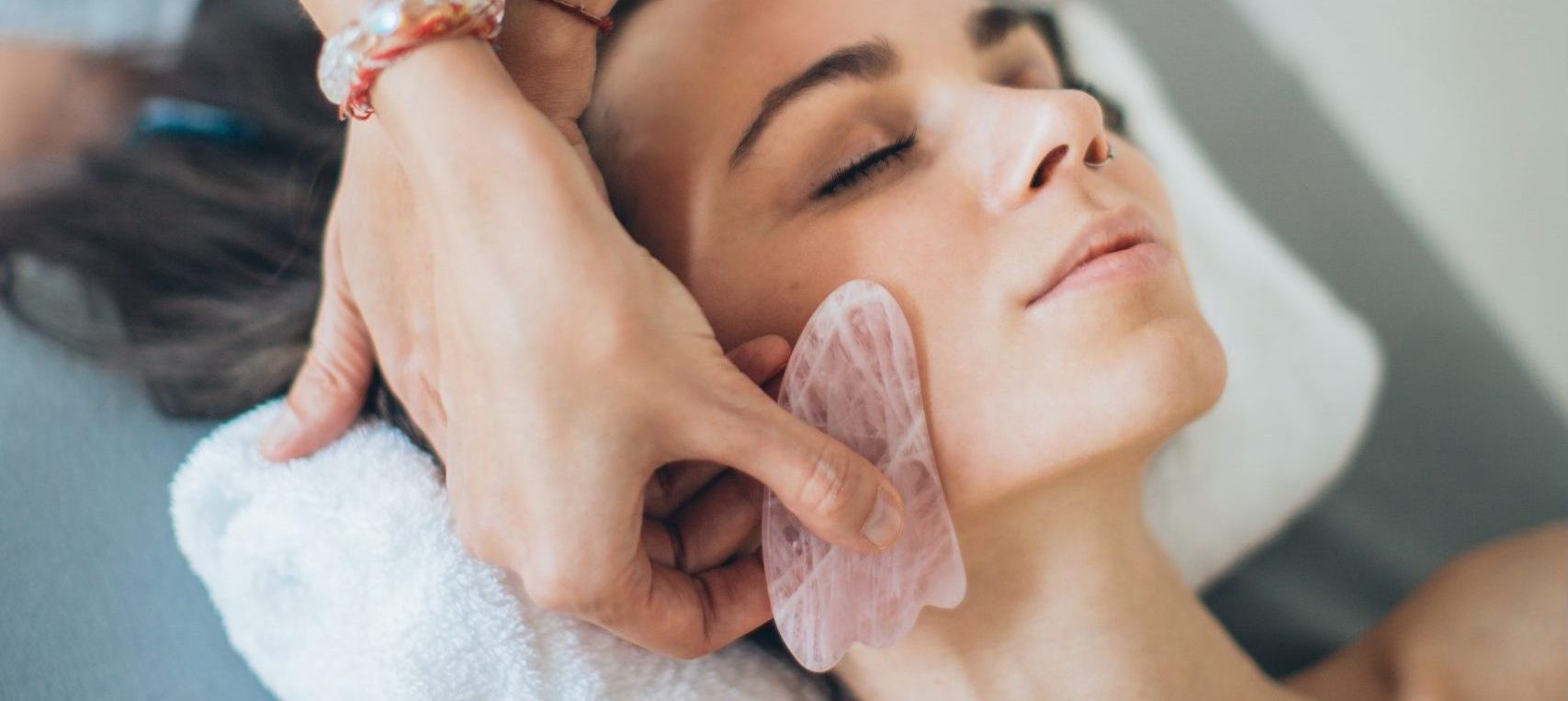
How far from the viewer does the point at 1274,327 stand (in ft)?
4.91

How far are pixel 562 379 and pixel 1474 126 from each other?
1.33 metres

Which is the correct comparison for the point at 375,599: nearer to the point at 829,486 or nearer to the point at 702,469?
the point at 702,469

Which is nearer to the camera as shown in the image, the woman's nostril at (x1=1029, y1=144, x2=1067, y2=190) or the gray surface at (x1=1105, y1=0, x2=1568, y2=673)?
the woman's nostril at (x1=1029, y1=144, x2=1067, y2=190)

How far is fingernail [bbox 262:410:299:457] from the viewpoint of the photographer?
1.01 m

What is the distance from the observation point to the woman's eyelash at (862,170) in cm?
86

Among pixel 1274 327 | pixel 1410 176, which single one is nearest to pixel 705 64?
pixel 1274 327

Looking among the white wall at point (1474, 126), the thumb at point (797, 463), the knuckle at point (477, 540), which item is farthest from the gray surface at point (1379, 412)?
the knuckle at point (477, 540)

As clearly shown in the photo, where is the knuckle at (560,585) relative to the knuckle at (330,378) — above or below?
above

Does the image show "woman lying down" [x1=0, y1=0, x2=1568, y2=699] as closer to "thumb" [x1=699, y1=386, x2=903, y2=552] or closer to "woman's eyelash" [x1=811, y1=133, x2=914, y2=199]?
"woman's eyelash" [x1=811, y1=133, x2=914, y2=199]

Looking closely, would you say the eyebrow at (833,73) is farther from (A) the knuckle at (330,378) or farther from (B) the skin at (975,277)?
(A) the knuckle at (330,378)

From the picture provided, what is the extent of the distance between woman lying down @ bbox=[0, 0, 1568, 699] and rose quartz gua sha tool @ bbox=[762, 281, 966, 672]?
0.06 feet

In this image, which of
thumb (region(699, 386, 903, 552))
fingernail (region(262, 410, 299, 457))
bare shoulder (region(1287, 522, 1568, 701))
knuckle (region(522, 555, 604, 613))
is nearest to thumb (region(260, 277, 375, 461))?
fingernail (region(262, 410, 299, 457))

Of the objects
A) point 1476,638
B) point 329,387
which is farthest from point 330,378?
point 1476,638

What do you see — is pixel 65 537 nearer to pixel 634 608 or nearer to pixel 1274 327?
pixel 634 608
